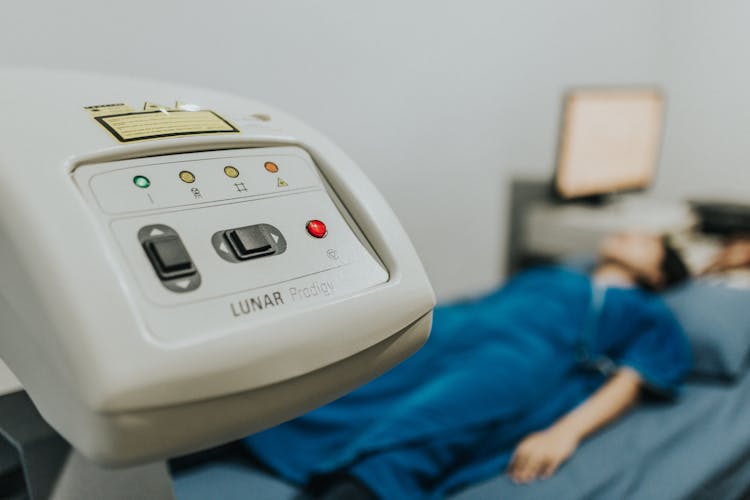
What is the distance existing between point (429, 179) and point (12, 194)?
5.32 ft

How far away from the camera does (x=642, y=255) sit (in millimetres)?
1634

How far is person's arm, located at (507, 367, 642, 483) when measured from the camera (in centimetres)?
105

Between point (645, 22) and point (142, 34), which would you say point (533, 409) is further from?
point (645, 22)

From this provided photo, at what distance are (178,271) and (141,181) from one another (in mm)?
85

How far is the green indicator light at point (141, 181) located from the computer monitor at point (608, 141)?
1.76 meters

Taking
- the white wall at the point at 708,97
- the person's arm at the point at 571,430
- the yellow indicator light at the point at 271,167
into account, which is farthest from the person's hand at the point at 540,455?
the white wall at the point at 708,97

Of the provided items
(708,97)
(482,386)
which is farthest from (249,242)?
(708,97)

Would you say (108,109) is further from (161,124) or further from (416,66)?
(416,66)

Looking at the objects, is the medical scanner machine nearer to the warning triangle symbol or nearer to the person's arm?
the warning triangle symbol

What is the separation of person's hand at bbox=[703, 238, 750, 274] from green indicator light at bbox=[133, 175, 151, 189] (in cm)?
184

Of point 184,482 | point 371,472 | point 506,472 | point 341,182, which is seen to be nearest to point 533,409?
point 506,472

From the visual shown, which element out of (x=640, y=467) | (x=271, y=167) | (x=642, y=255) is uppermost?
(x=271, y=167)

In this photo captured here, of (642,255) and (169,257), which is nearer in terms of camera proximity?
(169,257)

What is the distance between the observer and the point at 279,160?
534 mm
